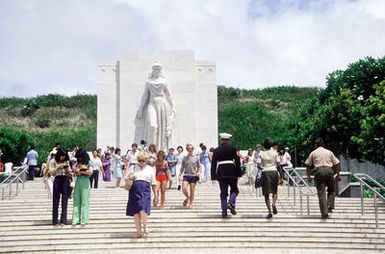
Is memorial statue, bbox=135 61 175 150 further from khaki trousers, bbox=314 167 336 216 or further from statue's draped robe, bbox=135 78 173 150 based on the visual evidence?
khaki trousers, bbox=314 167 336 216

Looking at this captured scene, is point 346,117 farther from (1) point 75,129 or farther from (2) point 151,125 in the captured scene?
(1) point 75,129

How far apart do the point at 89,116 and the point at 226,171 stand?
173ft

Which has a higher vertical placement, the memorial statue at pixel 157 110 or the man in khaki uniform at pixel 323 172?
the memorial statue at pixel 157 110

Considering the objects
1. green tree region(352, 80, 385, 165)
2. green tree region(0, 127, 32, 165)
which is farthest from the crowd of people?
green tree region(0, 127, 32, 165)

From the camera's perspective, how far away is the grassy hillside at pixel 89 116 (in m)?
47.6

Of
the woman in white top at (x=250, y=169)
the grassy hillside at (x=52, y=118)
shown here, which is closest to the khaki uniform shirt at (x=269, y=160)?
the woman in white top at (x=250, y=169)

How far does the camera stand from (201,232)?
1035 centimetres

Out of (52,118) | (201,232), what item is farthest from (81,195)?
(52,118)

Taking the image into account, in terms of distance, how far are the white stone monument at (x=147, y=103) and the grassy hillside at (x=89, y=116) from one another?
13658 mm

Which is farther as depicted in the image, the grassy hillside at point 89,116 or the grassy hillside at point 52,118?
the grassy hillside at point 52,118

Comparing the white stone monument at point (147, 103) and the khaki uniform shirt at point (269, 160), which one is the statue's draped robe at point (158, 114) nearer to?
the white stone monument at point (147, 103)

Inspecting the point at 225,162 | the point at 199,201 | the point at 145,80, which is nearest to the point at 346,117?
the point at 145,80

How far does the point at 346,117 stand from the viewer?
28.7 metres

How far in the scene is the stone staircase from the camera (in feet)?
31.7
